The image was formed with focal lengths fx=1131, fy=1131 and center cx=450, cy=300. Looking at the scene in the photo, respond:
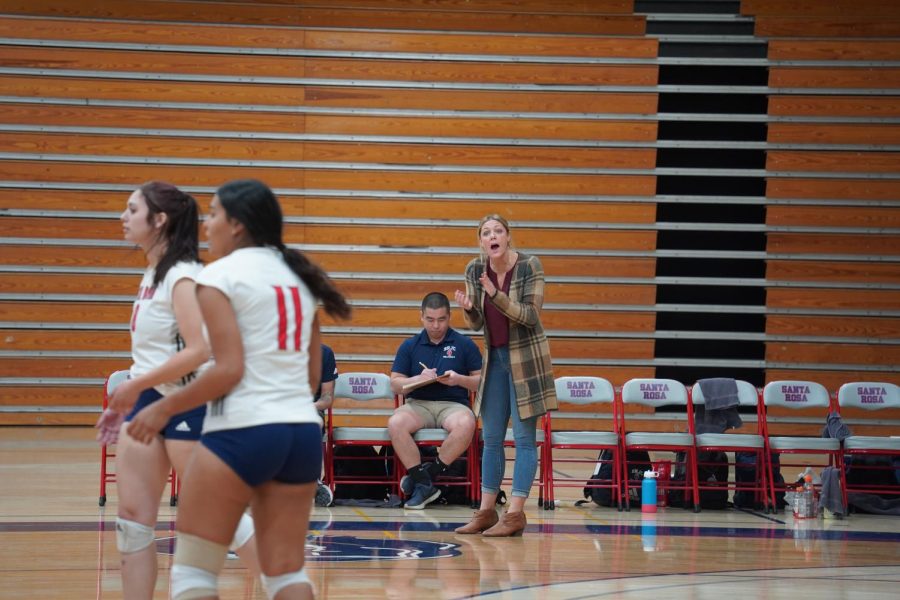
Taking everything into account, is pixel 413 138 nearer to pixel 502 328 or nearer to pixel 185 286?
pixel 502 328

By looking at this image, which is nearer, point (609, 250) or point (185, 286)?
point (185, 286)

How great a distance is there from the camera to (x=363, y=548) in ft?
18.4

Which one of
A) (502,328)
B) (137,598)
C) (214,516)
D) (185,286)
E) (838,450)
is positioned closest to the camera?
(214,516)

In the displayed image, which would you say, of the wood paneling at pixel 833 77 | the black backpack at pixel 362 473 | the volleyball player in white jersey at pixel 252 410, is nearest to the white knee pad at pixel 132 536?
the volleyball player in white jersey at pixel 252 410

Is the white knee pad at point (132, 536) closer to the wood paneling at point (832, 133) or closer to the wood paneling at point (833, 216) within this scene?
the wood paneling at point (833, 216)

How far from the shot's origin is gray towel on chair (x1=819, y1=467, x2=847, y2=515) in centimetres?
741

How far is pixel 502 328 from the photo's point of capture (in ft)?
19.6

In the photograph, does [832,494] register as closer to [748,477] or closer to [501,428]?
[748,477]

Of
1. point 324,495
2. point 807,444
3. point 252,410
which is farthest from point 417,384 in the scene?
point 252,410

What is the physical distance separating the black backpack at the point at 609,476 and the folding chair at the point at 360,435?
4.41 feet

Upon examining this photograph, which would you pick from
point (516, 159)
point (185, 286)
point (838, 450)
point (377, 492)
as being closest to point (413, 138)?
point (516, 159)

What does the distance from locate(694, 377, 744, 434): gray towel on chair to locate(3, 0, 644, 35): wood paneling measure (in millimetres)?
4539

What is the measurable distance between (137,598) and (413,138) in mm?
8148

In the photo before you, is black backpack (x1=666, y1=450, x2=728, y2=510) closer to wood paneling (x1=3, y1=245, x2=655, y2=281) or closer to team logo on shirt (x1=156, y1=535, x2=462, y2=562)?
team logo on shirt (x1=156, y1=535, x2=462, y2=562)
